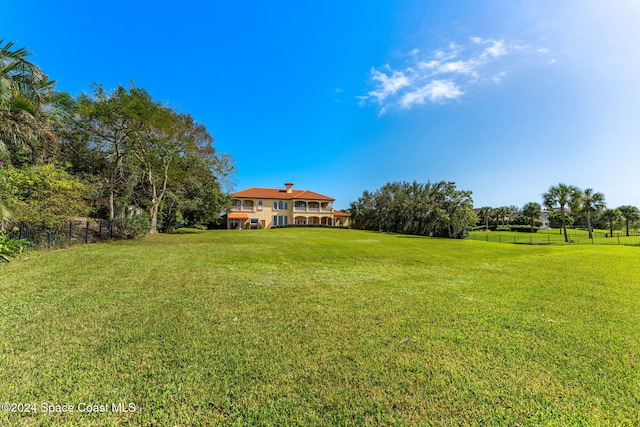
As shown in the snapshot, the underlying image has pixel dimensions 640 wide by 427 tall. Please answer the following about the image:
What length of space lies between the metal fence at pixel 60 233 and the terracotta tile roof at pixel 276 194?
23.4 m

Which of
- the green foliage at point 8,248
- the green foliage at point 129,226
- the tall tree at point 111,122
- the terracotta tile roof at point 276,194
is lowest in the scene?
the green foliage at point 8,248

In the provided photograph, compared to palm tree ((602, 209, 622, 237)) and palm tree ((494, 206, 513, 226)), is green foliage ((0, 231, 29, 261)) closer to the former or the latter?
palm tree ((602, 209, 622, 237))

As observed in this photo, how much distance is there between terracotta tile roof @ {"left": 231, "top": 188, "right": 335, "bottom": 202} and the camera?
39.7m

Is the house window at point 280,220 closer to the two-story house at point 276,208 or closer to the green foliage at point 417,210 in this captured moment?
the two-story house at point 276,208

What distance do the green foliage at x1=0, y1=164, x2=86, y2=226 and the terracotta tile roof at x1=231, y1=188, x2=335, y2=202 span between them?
26.5m

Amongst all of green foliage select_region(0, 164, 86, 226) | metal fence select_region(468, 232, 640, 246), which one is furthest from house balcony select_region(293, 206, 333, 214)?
green foliage select_region(0, 164, 86, 226)

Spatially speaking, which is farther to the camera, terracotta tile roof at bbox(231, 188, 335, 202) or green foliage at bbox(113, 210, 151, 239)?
terracotta tile roof at bbox(231, 188, 335, 202)

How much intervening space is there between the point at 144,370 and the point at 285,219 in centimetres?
3857

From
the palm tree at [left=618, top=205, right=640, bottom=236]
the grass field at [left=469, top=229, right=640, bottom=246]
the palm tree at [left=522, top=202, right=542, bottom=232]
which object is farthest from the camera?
the palm tree at [left=522, top=202, right=542, bottom=232]

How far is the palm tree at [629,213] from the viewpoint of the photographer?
1539 inches

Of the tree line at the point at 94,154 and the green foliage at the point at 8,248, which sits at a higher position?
the tree line at the point at 94,154

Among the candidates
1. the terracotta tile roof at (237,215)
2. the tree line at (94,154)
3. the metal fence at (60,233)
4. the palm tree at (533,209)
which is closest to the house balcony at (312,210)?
the terracotta tile roof at (237,215)

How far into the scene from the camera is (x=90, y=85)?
16.7 meters

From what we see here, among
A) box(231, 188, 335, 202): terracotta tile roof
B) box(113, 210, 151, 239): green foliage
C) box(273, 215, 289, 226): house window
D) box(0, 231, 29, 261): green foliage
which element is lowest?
box(0, 231, 29, 261): green foliage
